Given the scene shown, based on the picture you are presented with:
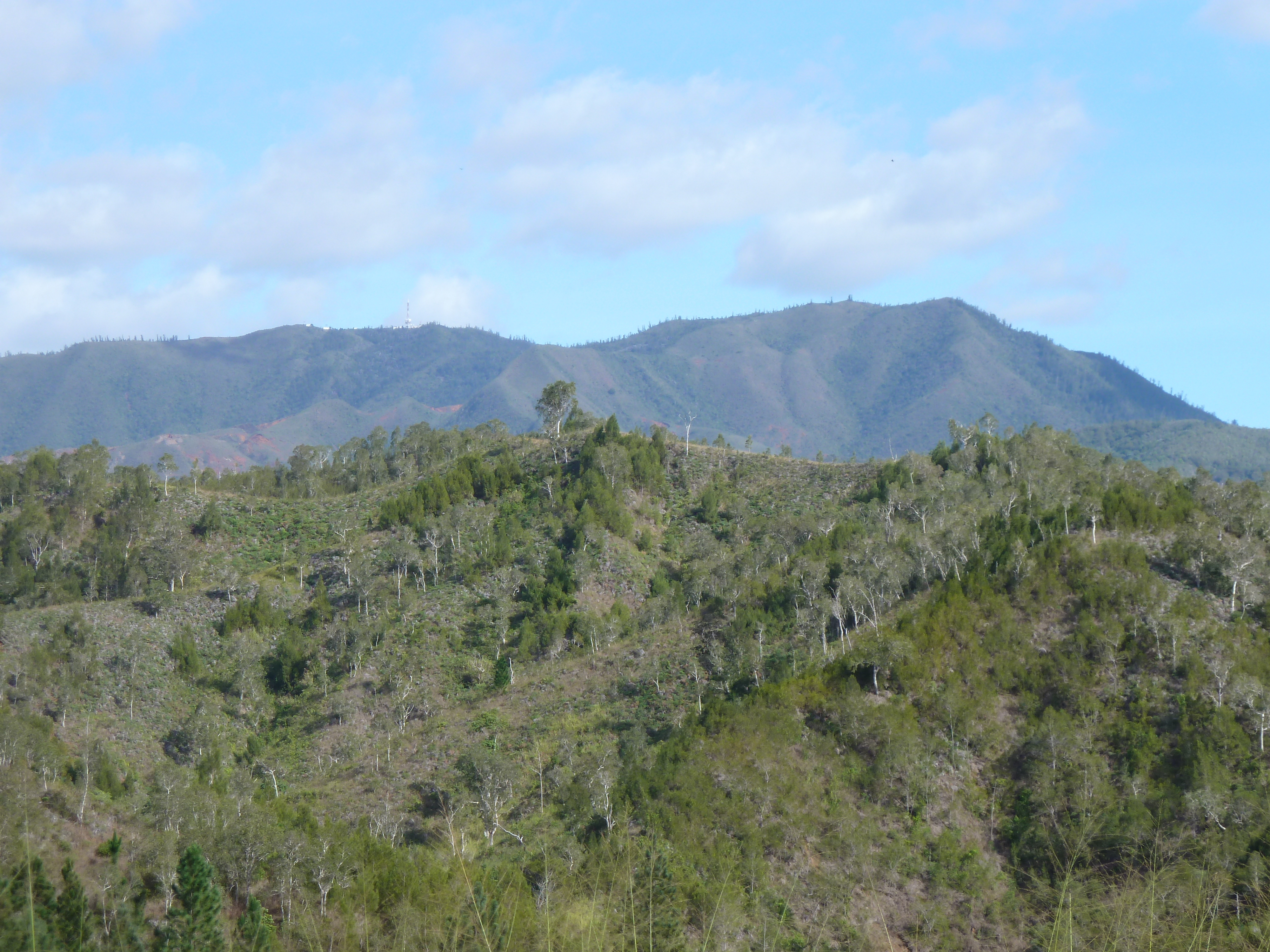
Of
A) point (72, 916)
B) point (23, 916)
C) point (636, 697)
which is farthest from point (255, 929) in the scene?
point (636, 697)

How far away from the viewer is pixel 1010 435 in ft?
474

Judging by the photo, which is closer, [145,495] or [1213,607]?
[1213,607]

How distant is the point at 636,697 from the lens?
9312cm

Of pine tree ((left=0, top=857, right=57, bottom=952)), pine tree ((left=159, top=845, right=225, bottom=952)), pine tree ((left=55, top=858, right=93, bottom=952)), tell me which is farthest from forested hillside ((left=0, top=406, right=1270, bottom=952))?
pine tree ((left=0, top=857, right=57, bottom=952))

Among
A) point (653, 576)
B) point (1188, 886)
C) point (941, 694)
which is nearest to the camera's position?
point (1188, 886)

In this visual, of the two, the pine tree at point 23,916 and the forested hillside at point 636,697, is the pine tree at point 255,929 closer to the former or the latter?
the forested hillside at point 636,697

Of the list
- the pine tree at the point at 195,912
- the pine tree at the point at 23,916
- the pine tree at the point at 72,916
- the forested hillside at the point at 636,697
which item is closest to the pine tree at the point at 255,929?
the forested hillside at the point at 636,697

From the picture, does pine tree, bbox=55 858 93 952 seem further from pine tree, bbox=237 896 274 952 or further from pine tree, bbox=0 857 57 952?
pine tree, bbox=237 896 274 952

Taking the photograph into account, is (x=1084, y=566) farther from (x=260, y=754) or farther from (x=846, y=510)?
(x=260, y=754)

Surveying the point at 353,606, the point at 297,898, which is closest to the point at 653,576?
the point at 353,606

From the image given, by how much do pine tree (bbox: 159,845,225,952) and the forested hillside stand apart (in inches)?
6.4

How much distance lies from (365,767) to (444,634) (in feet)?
71.8

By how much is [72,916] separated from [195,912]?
8218 millimetres

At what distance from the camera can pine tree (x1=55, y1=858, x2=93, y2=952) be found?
32.6 metres
